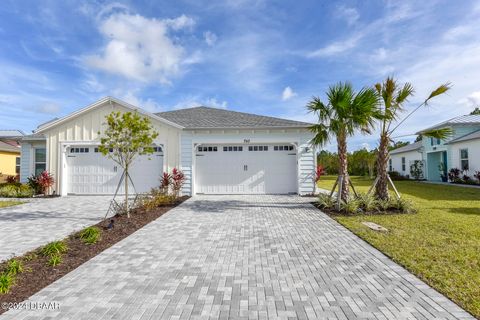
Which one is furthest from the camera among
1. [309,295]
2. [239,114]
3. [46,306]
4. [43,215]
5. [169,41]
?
[239,114]

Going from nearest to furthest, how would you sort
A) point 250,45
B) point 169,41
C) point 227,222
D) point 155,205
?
point 227,222 → point 155,205 → point 250,45 → point 169,41

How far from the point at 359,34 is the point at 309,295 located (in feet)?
32.7

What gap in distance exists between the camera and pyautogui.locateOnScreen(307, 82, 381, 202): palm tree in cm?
919

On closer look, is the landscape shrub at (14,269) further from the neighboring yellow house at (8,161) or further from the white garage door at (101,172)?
the neighboring yellow house at (8,161)

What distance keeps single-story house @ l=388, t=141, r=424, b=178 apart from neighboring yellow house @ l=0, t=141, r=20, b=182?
34.4m

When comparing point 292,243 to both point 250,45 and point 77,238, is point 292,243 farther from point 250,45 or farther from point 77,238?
point 250,45

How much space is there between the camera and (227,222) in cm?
769

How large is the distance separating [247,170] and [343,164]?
5399 millimetres

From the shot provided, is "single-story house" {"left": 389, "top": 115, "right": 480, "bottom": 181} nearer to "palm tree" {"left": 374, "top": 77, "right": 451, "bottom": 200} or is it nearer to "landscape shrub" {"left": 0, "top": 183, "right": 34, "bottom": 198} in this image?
"palm tree" {"left": 374, "top": 77, "right": 451, "bottom": 200}

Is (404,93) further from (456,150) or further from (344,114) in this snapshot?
(456,150)

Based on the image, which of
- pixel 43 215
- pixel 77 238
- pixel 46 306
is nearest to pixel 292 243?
pixel 46 306

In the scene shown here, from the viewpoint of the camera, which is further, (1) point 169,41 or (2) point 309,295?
(1) point 169,41

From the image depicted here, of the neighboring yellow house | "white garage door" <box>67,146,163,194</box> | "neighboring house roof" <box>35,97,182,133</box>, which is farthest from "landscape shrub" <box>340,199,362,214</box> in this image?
the neighboring yellow house

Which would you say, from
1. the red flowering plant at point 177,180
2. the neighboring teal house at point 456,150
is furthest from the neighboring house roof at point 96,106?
the neighboring teal house at point 456,150
